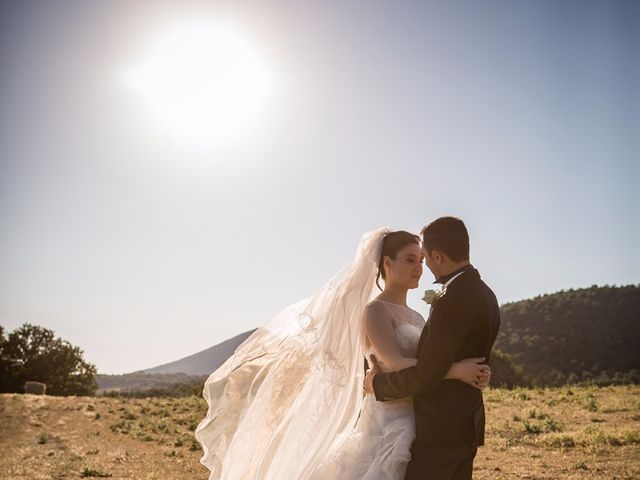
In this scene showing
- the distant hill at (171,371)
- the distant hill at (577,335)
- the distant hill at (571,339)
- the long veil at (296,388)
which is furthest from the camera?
the distant hill at (171,371)

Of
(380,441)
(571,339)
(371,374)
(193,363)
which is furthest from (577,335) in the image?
(193,363)

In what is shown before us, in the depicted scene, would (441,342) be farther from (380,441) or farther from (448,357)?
(380,441)

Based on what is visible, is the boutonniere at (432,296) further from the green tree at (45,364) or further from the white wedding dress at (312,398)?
the green tree at (45,364)

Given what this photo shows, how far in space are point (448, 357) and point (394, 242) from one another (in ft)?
4.94

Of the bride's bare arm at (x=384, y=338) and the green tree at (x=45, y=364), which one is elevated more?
the bride's bare arm at (x=384, y=338)

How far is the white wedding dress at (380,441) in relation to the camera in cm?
394

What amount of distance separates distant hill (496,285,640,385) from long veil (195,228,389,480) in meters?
54.8

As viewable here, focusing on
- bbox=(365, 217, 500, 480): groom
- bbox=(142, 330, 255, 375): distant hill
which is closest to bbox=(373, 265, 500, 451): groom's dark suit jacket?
bbox=(365, 217, 500, 480): groom

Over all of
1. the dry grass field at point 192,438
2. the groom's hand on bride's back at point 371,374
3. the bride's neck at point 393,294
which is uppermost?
the bride's neck at point 393,294

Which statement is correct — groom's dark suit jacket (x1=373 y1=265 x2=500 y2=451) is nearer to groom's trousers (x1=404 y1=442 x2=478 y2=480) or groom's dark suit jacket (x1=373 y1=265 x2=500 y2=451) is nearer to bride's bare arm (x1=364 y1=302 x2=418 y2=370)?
groom's trousers (x1=404 y1=442 x2=478 y2=480)

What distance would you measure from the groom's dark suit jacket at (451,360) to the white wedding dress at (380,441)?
20cm

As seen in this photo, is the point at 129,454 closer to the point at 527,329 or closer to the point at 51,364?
the point at 51,364

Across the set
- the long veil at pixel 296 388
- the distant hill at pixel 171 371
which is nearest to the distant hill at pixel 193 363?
the distant hill at pixel 171 371

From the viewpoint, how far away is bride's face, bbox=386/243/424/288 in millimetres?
4762
